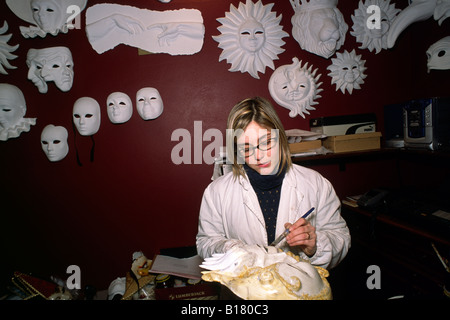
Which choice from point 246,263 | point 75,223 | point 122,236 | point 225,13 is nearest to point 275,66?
point 225,13

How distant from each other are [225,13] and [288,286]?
2171mm

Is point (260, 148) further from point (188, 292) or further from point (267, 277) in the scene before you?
point (188, 292)

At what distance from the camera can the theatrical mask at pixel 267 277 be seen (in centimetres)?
69

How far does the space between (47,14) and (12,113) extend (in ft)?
2.87

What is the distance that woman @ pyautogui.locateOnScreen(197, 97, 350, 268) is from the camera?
124 centimetres

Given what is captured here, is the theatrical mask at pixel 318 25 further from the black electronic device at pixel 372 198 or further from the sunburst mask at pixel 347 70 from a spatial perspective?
the black electronic device at pixel 372 198

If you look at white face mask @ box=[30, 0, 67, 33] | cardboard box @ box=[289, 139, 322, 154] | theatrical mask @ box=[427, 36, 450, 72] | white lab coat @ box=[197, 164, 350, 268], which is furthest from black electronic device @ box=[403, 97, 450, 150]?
white face mask @ box=[30, 0, 67, 33]

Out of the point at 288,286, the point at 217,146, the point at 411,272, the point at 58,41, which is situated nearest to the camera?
the point at 288,286

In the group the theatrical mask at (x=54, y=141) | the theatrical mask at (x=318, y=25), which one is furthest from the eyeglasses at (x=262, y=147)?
the theatrical mask at (x=54, y=141)

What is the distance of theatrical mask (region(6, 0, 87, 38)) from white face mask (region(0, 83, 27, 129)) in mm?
476

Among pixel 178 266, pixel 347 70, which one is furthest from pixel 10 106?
pixel 347 70

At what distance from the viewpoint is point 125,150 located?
2.18 meters

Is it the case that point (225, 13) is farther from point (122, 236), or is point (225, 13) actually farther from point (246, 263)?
point (122, 236)

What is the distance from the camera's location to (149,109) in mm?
2057
